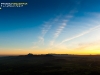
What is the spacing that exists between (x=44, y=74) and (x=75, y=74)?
13.3 metres

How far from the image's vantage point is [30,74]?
7044 centimetres

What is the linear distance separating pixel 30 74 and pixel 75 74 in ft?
63.9

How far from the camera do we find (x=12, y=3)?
26547mm

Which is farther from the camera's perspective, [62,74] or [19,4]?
[62,74]

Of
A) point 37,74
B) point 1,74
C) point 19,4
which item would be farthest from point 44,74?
point 19,4

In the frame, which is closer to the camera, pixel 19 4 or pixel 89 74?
pixel 19 4

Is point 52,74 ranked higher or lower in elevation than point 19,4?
lower

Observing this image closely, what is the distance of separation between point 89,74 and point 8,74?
34.7 m

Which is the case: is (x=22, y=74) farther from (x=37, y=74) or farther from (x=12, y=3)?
(x=12, y=3)

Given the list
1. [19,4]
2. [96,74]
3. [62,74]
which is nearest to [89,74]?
[96,74]

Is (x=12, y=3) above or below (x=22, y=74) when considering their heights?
above

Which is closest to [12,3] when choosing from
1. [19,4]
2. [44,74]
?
[19,4]

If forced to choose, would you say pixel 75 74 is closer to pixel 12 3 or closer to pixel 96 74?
pixel 96 74

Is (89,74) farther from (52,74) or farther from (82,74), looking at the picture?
(52,74)
